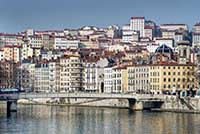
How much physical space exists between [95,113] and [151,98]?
20.4ft

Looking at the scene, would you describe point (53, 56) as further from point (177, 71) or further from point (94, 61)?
point (177, 71)

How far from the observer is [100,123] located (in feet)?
189

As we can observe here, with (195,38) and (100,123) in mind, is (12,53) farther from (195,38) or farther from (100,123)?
(100,123)

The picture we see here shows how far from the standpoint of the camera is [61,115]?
6644cm

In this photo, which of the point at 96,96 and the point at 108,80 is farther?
the point at 108,80

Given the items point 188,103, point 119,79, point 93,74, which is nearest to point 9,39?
point 93,74

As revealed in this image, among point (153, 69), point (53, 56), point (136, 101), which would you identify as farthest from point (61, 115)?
point (53, 56)

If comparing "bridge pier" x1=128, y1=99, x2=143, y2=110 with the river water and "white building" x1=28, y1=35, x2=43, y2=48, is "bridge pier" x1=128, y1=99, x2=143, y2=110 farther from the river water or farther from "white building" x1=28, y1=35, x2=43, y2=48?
"white building" x1=28, y1=35, x2=43, y2=48

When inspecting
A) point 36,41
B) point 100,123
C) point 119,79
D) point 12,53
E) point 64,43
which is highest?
point 36,41

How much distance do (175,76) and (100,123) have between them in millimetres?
28864

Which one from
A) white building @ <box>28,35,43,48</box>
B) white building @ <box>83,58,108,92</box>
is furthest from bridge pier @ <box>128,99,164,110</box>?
white building @ <box>28,35,43,48</box>

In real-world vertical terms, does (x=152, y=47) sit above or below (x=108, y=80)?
above

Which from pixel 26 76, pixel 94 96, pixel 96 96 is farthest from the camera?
pixel 26 76

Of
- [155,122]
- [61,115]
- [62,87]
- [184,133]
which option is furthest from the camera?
[62,87]
